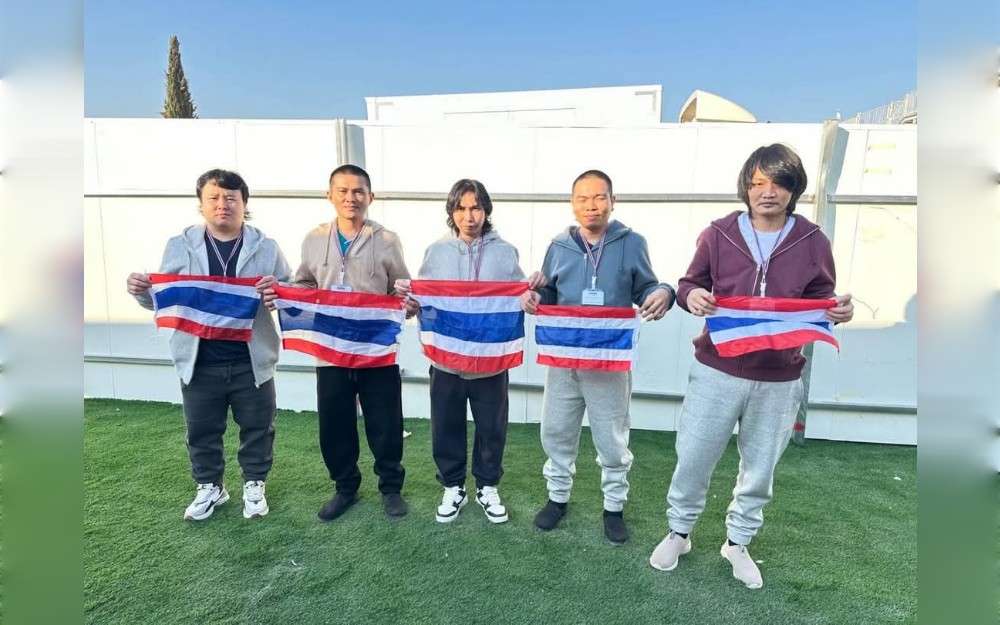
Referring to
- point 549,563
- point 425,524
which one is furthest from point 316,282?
point 549,563

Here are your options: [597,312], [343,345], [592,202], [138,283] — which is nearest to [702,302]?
[597,312]

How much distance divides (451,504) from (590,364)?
139 cm

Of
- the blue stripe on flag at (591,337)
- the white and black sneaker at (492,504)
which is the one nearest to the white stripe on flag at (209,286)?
the blue stripe on flag at (591,337)

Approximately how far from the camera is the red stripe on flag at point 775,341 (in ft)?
8.29

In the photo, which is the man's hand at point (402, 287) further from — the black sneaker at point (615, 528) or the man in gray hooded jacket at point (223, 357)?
the black sneaker at point (615, 528)

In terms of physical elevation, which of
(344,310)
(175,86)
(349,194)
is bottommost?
(344,310)

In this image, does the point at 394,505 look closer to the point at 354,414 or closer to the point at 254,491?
the point at 354,414

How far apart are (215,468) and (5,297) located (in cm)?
Result: 323

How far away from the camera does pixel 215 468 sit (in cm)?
345

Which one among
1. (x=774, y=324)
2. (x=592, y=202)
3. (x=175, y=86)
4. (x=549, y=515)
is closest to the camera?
(x=774, y=324)

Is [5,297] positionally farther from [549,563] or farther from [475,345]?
[549,563]

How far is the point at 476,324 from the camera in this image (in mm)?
3166

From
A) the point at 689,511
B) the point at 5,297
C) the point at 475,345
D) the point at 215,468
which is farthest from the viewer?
the point at 215,468

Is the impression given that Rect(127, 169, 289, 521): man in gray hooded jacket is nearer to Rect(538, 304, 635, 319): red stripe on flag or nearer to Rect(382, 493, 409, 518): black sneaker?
Rect(382, 493, 409, 518): black sneaker
